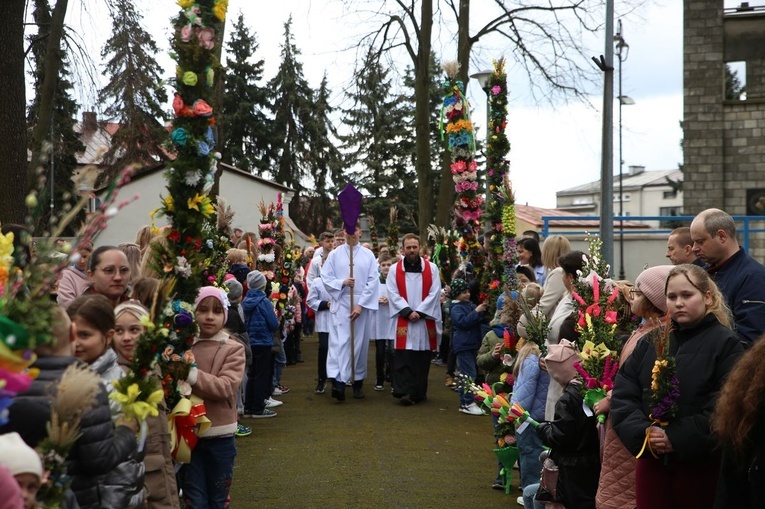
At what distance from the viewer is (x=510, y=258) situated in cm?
1195

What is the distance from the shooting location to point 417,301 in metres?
13.6

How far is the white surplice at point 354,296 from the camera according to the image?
538 inches

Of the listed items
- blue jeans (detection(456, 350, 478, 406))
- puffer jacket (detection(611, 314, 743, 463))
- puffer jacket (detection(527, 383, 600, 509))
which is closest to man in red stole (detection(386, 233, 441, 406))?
blue jeans (detection(456, 350, 478, 406))

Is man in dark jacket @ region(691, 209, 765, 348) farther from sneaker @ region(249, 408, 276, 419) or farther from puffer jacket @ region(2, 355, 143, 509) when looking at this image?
sneaker @ region(249, 408, 276, 419)

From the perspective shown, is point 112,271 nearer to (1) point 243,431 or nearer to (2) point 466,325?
(1) point 243,431

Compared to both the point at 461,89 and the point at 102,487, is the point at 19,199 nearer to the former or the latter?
the point at 461,89

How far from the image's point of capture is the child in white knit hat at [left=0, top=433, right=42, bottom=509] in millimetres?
2770

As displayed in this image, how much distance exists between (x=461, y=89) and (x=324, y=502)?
302 inches

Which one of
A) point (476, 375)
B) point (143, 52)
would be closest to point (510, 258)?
→ point (476, 375)

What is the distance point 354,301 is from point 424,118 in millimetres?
10391

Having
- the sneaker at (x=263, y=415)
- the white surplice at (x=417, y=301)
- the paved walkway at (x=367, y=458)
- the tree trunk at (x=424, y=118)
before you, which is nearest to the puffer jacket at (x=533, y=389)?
the paved walkway at (x=367, y=458)

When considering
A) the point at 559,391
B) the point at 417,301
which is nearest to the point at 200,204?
the point at 559,391

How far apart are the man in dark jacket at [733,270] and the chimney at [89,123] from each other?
10.4 metres

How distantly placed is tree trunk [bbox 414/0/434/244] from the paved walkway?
10585 mm
